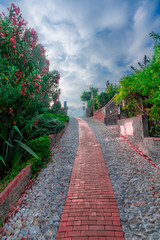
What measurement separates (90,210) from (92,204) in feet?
0.52

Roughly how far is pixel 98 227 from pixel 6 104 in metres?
2.87

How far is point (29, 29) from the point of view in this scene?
4059mm

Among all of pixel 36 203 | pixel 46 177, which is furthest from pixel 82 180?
pixel 36 203

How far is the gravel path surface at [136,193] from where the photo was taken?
1.91 meters

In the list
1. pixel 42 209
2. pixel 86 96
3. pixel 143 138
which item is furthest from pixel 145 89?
pixel 86 96

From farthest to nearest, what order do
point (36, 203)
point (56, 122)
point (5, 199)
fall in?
1. point (56, 122)
2. point (36, 203)
3. point (5, 199)

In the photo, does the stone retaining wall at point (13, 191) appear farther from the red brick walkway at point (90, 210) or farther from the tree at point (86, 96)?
the tree at point (86, 96)

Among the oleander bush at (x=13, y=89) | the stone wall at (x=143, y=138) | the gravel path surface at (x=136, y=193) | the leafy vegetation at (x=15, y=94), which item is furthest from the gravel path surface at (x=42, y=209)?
the stone wall at (x=143, y=138)

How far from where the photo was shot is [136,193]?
106 inches

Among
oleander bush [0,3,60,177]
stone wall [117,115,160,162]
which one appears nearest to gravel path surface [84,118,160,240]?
stone wall [117,115,160,162]

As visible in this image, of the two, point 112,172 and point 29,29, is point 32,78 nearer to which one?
point 29,29

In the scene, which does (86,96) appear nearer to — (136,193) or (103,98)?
(103,98)

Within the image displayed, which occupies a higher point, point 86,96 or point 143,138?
point 86,96

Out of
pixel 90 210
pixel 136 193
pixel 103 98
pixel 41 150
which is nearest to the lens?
pixel 90 210
